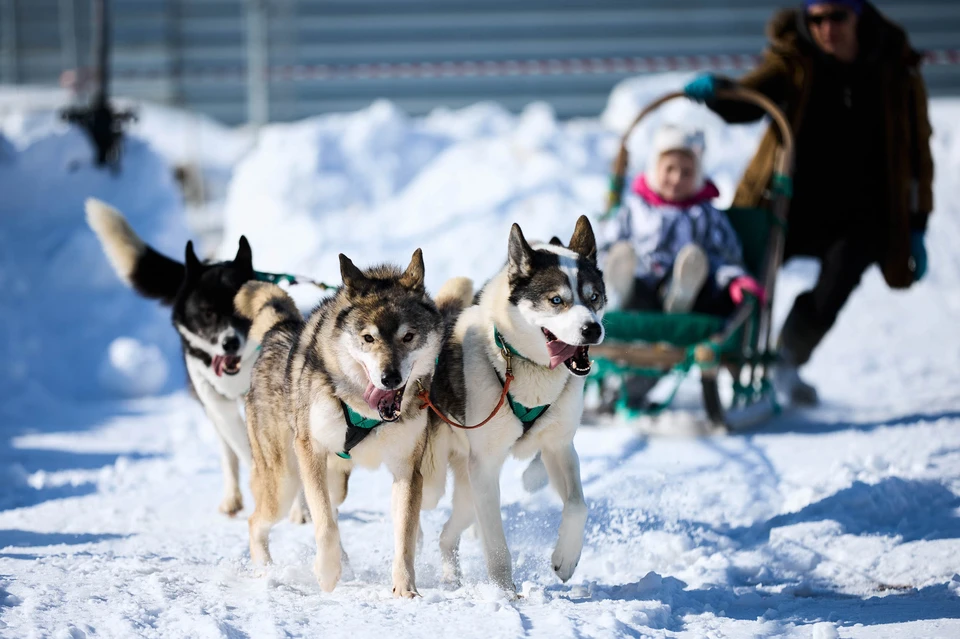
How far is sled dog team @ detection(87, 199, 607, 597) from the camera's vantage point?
10.2 ft

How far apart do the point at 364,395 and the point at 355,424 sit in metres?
0.10

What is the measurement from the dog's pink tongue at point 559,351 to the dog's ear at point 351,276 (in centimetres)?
60

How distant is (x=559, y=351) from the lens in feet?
10.5

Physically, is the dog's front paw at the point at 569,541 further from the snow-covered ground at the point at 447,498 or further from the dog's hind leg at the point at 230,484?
the dog's hind leg at the point at 230,484

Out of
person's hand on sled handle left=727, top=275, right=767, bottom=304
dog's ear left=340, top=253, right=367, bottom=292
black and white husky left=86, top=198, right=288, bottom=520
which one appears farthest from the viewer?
person's hand on sled handle left=727, top=275, right=767, bottom=304

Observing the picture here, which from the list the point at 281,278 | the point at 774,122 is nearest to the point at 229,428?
the point at 281,278

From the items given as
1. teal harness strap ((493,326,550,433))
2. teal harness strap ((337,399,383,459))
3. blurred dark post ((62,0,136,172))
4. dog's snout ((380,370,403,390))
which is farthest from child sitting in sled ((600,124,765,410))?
blurred dark post ((62,0,136,172))

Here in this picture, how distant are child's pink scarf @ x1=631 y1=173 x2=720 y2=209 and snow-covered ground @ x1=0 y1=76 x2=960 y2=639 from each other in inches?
50.8

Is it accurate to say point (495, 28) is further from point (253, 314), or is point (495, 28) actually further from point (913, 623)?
point (913, 623)

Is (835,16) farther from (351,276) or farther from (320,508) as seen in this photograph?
(320,508)

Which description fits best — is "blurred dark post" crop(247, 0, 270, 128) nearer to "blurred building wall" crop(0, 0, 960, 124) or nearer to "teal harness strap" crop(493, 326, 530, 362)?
"blurred building wall" crop(0, 0, 960, 124)

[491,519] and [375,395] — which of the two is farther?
[491,519]

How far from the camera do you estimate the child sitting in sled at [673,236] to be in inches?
234

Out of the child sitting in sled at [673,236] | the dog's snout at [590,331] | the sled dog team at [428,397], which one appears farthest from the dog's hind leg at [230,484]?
the child sitting in sled at [673,236]
